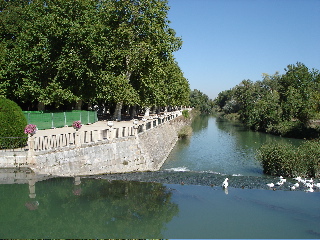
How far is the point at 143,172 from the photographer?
20641mm

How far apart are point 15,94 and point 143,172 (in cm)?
1418

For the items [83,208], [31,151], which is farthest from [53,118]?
[83,208]

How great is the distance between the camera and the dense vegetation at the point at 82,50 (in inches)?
1094

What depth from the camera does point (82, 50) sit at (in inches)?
1160

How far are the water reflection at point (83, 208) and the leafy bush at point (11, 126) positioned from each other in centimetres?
238

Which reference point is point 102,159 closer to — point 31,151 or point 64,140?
point 64,140

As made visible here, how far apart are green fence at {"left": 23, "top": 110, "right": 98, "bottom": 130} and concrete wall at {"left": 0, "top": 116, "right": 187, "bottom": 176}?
7.94m

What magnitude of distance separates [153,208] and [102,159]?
5641mm

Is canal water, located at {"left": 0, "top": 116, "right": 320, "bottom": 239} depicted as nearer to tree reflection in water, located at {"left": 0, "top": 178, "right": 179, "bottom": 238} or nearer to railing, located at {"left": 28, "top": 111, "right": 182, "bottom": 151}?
tree reflection in water, located at {"left": 0, "top": 178, "right": 179, "bottom": 238}

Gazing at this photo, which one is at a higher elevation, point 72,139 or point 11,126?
point 11,126

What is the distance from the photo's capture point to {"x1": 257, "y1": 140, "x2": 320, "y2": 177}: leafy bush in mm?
20531

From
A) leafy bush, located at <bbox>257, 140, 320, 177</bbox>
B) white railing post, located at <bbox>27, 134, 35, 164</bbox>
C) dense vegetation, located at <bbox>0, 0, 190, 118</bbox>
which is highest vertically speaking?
dense vegetation, located at <bbox>0, 0, 190, 118</bbox>

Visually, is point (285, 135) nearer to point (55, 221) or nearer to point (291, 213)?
point (291, 213)

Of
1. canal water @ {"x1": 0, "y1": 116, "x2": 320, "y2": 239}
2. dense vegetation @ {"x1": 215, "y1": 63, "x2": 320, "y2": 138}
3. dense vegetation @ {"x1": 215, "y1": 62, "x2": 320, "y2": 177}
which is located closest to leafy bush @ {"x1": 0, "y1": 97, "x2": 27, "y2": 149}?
canal water @ {"x1": 0, "y1": 116, "x2": 320, "y2": 239}
